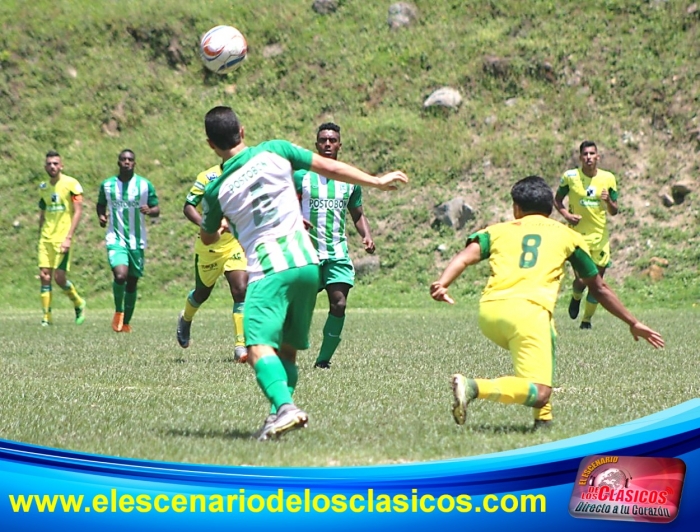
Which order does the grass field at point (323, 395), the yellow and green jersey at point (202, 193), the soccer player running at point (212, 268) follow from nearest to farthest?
the grass field at point (323, 395)
the yellow and green jersey at point (202, 193)
the soccer player running at point (212, 268)

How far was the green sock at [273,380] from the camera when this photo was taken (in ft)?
18.7

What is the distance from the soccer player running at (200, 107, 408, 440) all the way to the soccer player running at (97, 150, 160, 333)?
8425 mm

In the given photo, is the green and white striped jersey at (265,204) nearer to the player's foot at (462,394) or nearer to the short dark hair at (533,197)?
the player's foot at (462,394)

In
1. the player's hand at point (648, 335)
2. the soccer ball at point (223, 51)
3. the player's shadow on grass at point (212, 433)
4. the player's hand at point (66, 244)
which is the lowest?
the player's shadow on grass at point (212, 433)

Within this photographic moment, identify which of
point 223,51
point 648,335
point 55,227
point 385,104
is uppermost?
point 385,104

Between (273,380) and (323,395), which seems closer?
(273,380)

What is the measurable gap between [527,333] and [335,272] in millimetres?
4152

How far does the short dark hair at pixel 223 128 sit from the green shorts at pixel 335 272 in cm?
392

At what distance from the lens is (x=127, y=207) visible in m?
14.8

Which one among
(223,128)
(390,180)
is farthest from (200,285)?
(390,180)

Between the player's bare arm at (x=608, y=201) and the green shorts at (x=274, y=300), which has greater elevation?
the player's bare arm at (x=608, y=201)

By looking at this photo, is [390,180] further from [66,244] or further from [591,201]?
[66,244]

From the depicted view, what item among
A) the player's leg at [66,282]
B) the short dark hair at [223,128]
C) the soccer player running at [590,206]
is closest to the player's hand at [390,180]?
the short dark hair at [223,128]

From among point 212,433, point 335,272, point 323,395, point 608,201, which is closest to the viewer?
point 212,433
